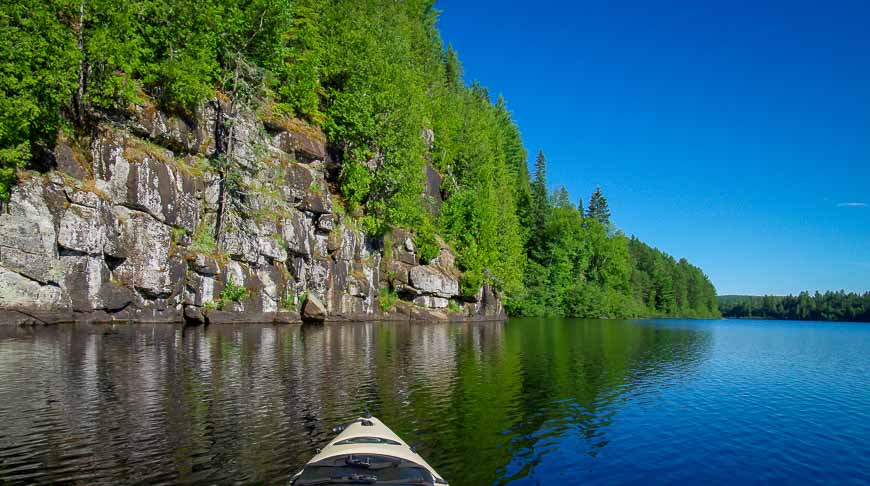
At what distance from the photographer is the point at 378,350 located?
36.1m

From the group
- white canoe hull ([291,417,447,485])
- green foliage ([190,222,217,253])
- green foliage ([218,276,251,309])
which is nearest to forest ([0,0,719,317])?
green foliage ([190,222,217,253])

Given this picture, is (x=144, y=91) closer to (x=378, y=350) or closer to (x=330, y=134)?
(x=330, y=134)

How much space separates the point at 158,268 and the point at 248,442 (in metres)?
35.7

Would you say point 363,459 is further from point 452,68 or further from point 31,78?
point 452,68

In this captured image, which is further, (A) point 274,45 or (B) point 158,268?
(A) point 274,45

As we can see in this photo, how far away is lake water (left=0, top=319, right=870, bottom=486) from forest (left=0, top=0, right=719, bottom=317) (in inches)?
826

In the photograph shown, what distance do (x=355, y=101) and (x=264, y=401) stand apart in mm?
53440

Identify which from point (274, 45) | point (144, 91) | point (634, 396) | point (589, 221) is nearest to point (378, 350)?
point (634, 396)

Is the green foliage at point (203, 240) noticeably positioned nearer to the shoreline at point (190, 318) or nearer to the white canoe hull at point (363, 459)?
the shoreline at point (190, 318)

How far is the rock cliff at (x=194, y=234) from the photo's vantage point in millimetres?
38594

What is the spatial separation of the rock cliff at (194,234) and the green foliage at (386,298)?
0.18 metres

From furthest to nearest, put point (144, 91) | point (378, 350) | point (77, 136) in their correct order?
point (144, 91)
point (77, 136)
point (378, 350)

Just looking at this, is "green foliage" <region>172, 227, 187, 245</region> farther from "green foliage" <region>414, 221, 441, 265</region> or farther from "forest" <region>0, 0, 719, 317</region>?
"green foliage" <region>414, 221, 441, 265</region>

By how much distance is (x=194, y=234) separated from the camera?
161ft
